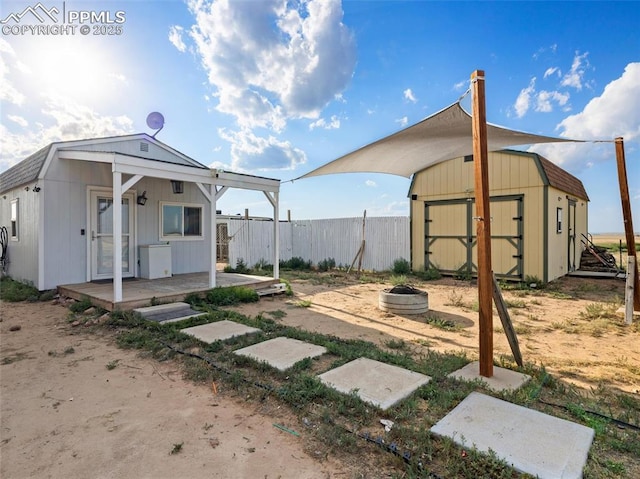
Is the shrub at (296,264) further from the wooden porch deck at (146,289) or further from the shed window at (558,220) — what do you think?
the shed window at (558,220)

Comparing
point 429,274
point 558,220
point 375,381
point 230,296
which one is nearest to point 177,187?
point 230,296

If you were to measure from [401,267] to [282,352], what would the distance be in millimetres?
7824

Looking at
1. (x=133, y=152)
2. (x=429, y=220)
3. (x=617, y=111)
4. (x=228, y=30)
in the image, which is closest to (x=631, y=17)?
(x=617, y=111)

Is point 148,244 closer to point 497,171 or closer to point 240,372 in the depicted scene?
point 240,372

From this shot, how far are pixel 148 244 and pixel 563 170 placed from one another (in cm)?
1238

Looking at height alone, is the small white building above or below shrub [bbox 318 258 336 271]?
above

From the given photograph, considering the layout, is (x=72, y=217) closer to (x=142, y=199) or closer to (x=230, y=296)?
(x=142, y=199)

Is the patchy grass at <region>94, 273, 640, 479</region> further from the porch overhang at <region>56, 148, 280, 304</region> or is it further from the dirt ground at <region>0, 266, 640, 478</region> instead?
the porch overhang at <region>56, 148, 280, 304</region>

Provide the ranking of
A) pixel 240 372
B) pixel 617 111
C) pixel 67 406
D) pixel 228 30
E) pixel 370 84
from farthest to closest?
1. pixel 370 84
2. pixel 228 30
3. pixel 617 111
4. pixel 240 372
5. pixel 67 406

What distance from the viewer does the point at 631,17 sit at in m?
5.55

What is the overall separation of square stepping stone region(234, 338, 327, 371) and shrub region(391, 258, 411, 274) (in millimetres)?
7339

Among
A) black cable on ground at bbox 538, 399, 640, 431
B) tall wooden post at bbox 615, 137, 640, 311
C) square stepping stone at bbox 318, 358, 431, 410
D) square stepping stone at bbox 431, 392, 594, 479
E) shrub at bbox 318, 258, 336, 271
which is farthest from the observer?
shrub at bbox 318, 258, 336, 271

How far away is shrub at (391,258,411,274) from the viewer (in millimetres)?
10711

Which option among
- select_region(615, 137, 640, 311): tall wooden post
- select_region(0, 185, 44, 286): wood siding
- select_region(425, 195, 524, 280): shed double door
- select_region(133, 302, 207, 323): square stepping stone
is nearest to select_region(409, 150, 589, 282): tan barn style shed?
select_region(425, 195, 524, 280): shed double door
